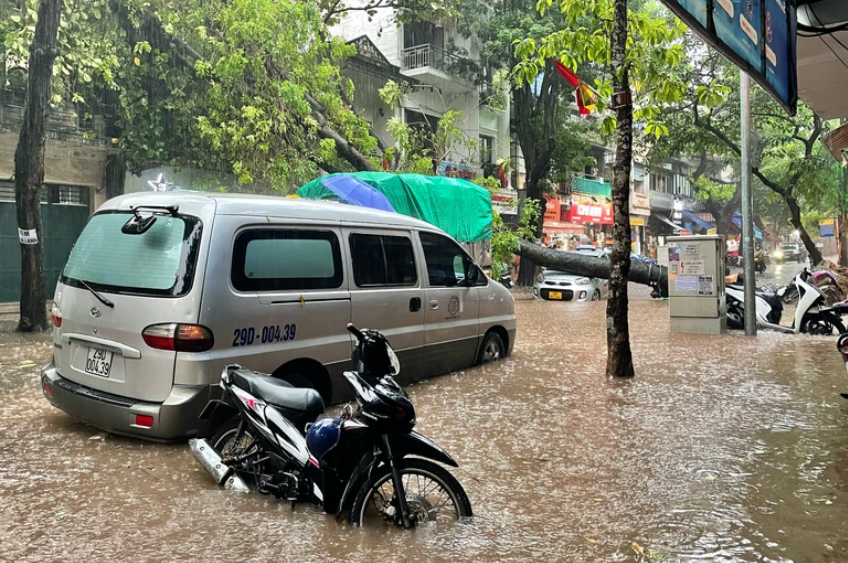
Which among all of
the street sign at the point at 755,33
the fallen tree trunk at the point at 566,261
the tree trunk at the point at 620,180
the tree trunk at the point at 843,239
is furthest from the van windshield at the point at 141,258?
the tree trunk at the point at 843,239

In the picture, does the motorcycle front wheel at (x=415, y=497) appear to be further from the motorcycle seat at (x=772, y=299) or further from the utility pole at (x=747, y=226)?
the motorcycle seat at (x=772, y=299)

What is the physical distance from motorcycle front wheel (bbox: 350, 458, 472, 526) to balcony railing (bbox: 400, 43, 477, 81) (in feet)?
72.5

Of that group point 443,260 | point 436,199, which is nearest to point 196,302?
point 443,260

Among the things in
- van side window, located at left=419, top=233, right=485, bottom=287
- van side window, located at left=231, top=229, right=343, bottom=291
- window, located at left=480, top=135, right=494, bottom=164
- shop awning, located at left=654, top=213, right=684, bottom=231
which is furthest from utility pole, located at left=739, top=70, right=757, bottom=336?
shop awning, located at left=654, top=213, right=684, bottom=231

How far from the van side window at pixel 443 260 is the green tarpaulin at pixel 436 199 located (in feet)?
13.9

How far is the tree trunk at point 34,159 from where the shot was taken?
10.8 meters

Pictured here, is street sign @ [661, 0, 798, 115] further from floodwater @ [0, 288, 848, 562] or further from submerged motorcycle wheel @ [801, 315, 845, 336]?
submerged motorcycle wheel @ [801, 315, 845, 336]

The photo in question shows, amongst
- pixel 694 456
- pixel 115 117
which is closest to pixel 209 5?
pixel 115 117

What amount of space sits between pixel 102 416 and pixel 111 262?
111 centimetres

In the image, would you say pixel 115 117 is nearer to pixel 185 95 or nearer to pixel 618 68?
pixel 185 95

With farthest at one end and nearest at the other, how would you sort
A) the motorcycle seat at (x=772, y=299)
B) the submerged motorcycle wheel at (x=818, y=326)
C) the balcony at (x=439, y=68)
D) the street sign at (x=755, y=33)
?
the balcony at (x=439, y=68)
the motorcycle seat at (x=772, y=299)
the submerged motorcycle wheel at (x=818, y=326)
the street sign at (x=755, y=33)

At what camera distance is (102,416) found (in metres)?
4.67

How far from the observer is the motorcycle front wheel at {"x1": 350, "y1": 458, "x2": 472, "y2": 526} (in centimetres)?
349

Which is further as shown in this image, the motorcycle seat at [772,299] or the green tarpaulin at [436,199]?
the motorcycle seat at [772,299]
